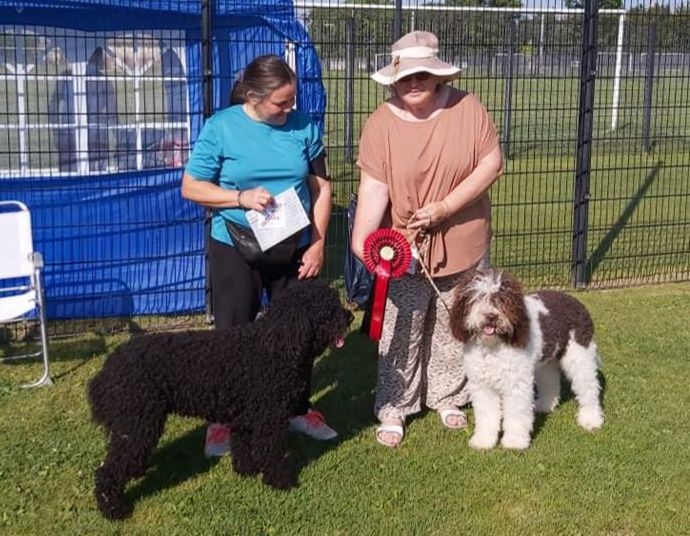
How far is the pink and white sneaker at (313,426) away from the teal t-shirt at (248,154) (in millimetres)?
1214

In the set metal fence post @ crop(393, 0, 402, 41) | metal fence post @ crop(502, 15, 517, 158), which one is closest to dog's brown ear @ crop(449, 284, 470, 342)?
metal fence post @ crop(502, 15, 517, 158)

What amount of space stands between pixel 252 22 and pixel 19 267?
8.63 feet

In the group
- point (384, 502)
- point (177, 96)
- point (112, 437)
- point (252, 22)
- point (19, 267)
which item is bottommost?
point (384, 502)

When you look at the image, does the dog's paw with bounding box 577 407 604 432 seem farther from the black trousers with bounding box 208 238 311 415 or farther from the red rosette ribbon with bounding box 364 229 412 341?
the black trousers with bounding box 208 238 311 415

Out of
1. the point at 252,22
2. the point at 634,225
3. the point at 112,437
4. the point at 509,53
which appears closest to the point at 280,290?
the point at 112,437

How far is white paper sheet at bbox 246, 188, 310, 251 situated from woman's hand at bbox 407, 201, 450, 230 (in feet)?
1.92

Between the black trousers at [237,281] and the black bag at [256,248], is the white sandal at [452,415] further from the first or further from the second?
the black bag at [256,248]

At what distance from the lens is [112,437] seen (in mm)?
3777

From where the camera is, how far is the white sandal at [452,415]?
192 inches

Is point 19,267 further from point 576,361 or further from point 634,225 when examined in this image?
point 634,225

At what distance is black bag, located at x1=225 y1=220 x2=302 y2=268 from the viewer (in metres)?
4.22

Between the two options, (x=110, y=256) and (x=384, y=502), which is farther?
(x=110, y=256)

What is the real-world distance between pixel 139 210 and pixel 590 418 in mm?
3733

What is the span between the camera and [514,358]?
14.2 ft
